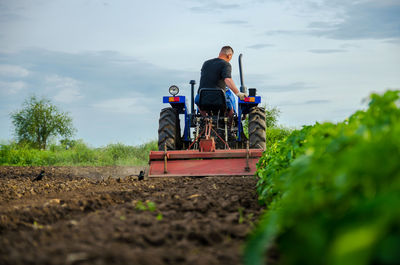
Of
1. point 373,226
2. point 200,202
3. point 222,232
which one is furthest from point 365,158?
point 200,202

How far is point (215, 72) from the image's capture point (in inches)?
311

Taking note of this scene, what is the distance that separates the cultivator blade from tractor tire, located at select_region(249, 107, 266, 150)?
1408 mm

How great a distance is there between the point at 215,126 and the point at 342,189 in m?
6.81

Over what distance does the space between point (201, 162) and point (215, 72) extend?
6.63 feet

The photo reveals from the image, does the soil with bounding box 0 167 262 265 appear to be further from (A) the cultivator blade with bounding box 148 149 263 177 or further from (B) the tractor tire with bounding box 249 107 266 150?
(B) the tractor tire with bounding box 249 107 266 150

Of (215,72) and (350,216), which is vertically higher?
(215,72)

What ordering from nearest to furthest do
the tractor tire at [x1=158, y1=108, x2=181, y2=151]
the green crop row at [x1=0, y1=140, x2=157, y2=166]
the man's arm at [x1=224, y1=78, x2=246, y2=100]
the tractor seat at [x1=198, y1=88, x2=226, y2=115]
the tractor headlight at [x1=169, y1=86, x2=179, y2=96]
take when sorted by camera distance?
the tractor seat at [x1=198, y1=88, x2=226, y2=115] → the man's arm at [x1=224, y1=78, x2=246, y2=100] → the tractor tire at [x1=158, y1=108, x2=181, y2=151] → the tractor headlight at [x1=169, y1=86, x2=179, y2=96] → the green crop row at [x1=0, y1=140, x2=157, y2=166]

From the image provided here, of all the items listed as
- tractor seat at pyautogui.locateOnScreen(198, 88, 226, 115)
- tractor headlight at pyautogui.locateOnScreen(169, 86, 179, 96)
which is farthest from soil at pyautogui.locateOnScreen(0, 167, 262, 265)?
tractor headlight at pyautogui.locateOnScreen(169, 86, 179, 96)

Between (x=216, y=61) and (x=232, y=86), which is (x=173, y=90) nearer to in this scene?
(x=216, y=61)

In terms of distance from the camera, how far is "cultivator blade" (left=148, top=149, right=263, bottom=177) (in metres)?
6.64

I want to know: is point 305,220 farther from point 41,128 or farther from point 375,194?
point 41,128

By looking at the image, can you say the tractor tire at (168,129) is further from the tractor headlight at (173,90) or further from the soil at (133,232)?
the soil at (133,232)

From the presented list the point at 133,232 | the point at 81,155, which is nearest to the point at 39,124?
the point at 81,155

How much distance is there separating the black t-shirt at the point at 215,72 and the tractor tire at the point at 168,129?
0.94 meters
